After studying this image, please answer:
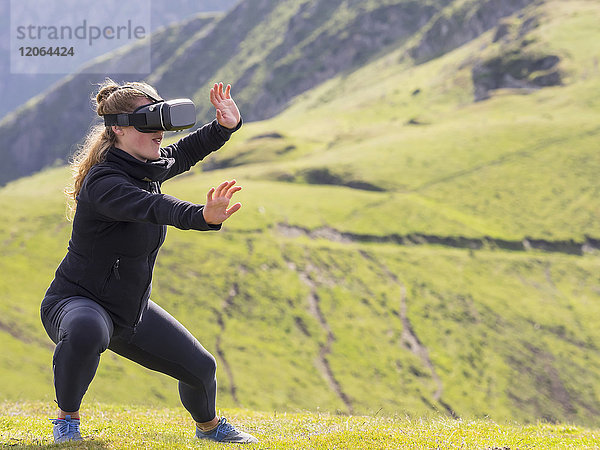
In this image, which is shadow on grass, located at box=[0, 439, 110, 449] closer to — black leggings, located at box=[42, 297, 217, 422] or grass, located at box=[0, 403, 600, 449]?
grass, located at box=[0, 403, 600, 449]

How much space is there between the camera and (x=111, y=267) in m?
8.87

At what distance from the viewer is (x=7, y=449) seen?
32.3ft

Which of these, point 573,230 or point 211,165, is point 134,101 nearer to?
point 573,230

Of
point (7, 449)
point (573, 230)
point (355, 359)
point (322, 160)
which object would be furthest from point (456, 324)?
point (7, 449)

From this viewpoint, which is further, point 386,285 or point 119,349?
point 386,285

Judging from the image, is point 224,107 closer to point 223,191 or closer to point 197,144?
point 197,144

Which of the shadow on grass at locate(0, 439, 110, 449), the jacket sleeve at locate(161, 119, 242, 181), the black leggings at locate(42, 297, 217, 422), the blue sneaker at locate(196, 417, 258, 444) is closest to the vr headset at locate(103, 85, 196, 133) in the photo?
the jacket sleeve at locate(161, 119, 242, 181)

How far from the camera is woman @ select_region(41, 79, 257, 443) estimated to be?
8.47 meters

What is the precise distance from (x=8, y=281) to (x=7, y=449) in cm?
10132

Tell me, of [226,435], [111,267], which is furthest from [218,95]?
[226,435]

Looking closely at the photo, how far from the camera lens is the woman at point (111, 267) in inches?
333

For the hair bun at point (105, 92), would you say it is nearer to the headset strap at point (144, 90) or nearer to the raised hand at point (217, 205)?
the headset strap at point (144, 90)

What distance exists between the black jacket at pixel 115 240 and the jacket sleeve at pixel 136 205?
0.01 m

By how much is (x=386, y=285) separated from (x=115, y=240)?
103 metres
